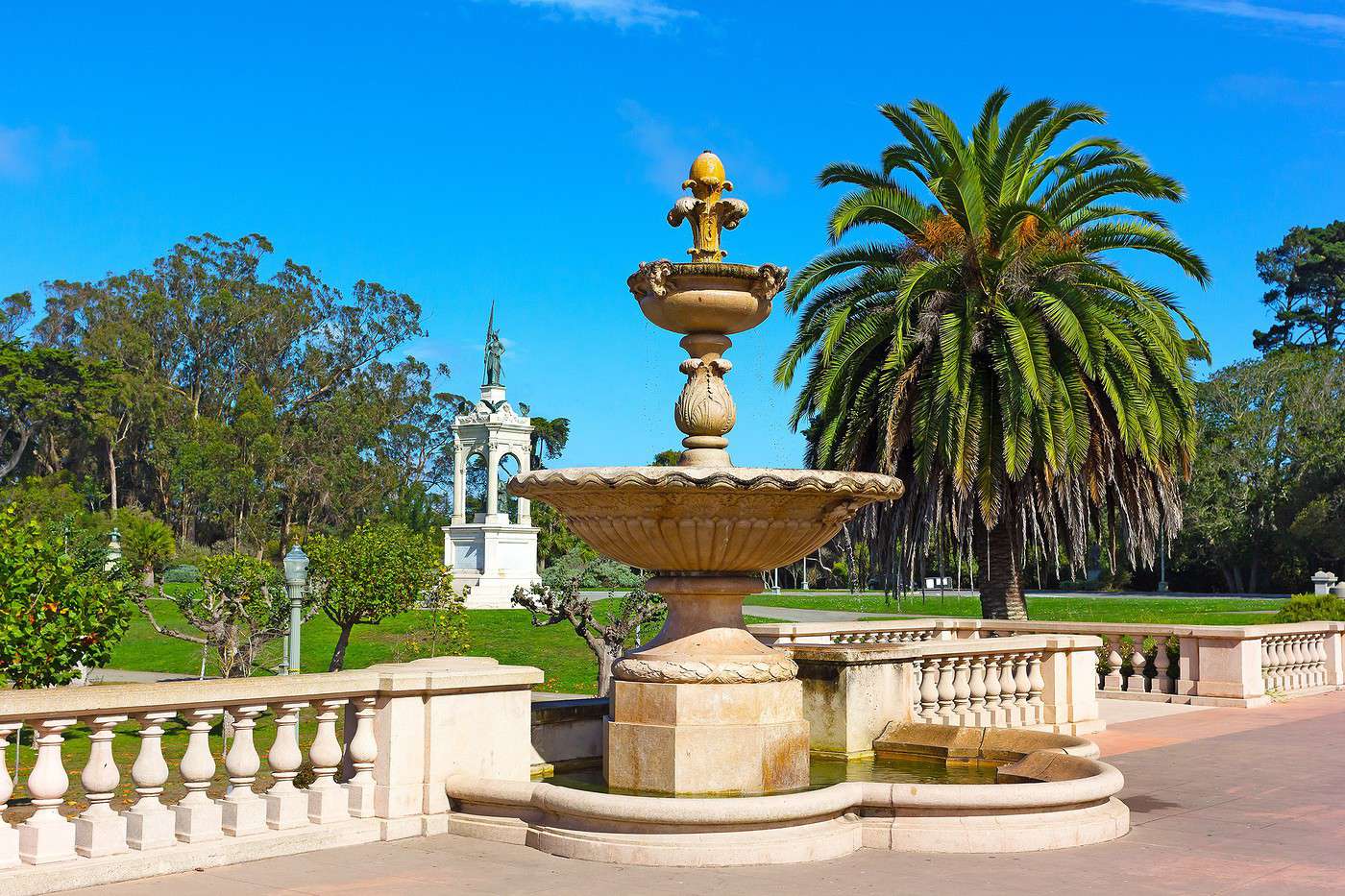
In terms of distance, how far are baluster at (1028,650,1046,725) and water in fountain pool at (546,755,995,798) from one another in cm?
367

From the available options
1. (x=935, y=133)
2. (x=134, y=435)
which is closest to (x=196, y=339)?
(x=134, y=435)

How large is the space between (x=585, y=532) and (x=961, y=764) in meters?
3.58

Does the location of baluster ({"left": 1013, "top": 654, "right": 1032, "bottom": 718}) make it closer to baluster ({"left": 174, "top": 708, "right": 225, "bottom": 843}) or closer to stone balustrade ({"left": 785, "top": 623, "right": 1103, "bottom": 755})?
stone balustrade ({"left": 785, "top": 623, "right": 1103, "bottom": 755})

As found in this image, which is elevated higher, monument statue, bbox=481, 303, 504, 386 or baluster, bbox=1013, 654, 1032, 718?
monument statue, bbox=481, 303, 504, 386

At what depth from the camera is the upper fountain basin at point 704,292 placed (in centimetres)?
825

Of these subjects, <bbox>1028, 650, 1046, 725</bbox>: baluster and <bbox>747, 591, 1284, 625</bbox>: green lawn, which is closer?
<bbox>1028, 650, 1046, 725</bbox>: baluster

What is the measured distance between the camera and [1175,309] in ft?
63.8

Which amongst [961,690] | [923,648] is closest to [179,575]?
[961,690]

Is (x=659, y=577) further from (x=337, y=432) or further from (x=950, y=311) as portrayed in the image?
(x=337, y=432)

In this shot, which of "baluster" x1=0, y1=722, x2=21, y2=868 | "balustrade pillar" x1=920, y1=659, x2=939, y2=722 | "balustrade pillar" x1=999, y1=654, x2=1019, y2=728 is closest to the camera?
"baluster" x1=0, y1=722, x2=21, y2=868

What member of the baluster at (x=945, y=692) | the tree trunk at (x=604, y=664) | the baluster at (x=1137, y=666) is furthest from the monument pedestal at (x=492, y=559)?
the baluster at (x=945, y=692)

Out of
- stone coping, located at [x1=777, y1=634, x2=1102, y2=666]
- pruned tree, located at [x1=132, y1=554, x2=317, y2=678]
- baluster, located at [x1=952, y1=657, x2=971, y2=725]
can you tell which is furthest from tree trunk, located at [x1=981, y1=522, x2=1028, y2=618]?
pruned tree, located at [x1=132, y1=554, x2=317, y2=678]

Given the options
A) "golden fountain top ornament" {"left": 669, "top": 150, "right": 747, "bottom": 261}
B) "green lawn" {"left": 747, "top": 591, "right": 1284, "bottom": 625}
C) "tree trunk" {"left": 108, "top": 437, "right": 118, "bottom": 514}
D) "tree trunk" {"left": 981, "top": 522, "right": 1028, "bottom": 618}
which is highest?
"tree trunk" {"left": 108, "top": 437, "right": 118, "bottom": 514}

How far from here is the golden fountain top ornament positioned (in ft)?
29.0
